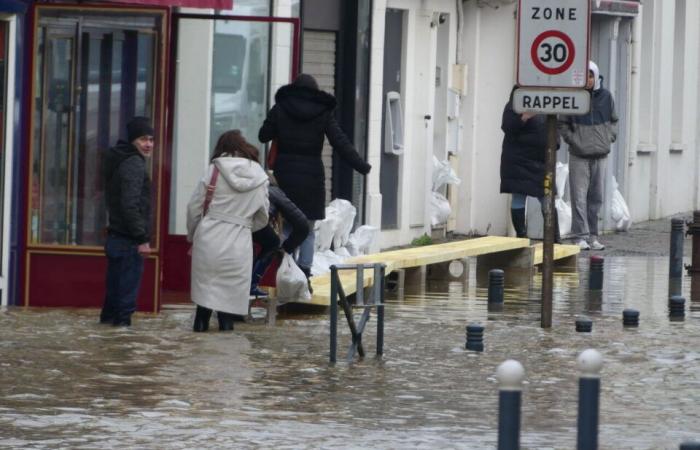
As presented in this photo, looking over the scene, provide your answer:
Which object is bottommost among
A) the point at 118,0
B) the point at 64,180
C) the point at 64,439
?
the point at 64,439

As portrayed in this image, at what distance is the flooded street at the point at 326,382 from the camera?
9.62 meters

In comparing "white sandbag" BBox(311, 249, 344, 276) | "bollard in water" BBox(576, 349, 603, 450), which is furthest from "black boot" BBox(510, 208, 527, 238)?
"bollard in water" BBox(576, 349, 603, 450)

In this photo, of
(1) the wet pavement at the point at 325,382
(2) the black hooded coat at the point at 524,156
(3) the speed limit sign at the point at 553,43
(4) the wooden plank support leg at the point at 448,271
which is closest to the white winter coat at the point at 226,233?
(1) the wet pavement at the point at 325,382

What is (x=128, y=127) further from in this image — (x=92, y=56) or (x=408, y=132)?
(x=408, y=132)

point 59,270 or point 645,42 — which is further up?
point 645,42

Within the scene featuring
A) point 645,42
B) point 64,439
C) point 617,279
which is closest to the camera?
point 64,439

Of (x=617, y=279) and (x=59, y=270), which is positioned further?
(x=617, y=279)

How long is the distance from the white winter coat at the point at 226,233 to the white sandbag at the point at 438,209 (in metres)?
10.7

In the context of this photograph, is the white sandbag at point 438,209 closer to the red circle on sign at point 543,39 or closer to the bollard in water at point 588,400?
the red circle on sign at point 543,39

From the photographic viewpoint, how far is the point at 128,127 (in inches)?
566

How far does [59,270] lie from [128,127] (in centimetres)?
161

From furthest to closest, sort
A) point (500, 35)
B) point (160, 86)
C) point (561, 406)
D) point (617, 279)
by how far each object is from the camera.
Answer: point (500, 35) → point (617, 279) → point (160, 86) → point (561, 406)

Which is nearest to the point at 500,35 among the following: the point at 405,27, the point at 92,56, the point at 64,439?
the point at 405,27

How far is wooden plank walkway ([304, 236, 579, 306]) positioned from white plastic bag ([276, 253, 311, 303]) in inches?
11.3
